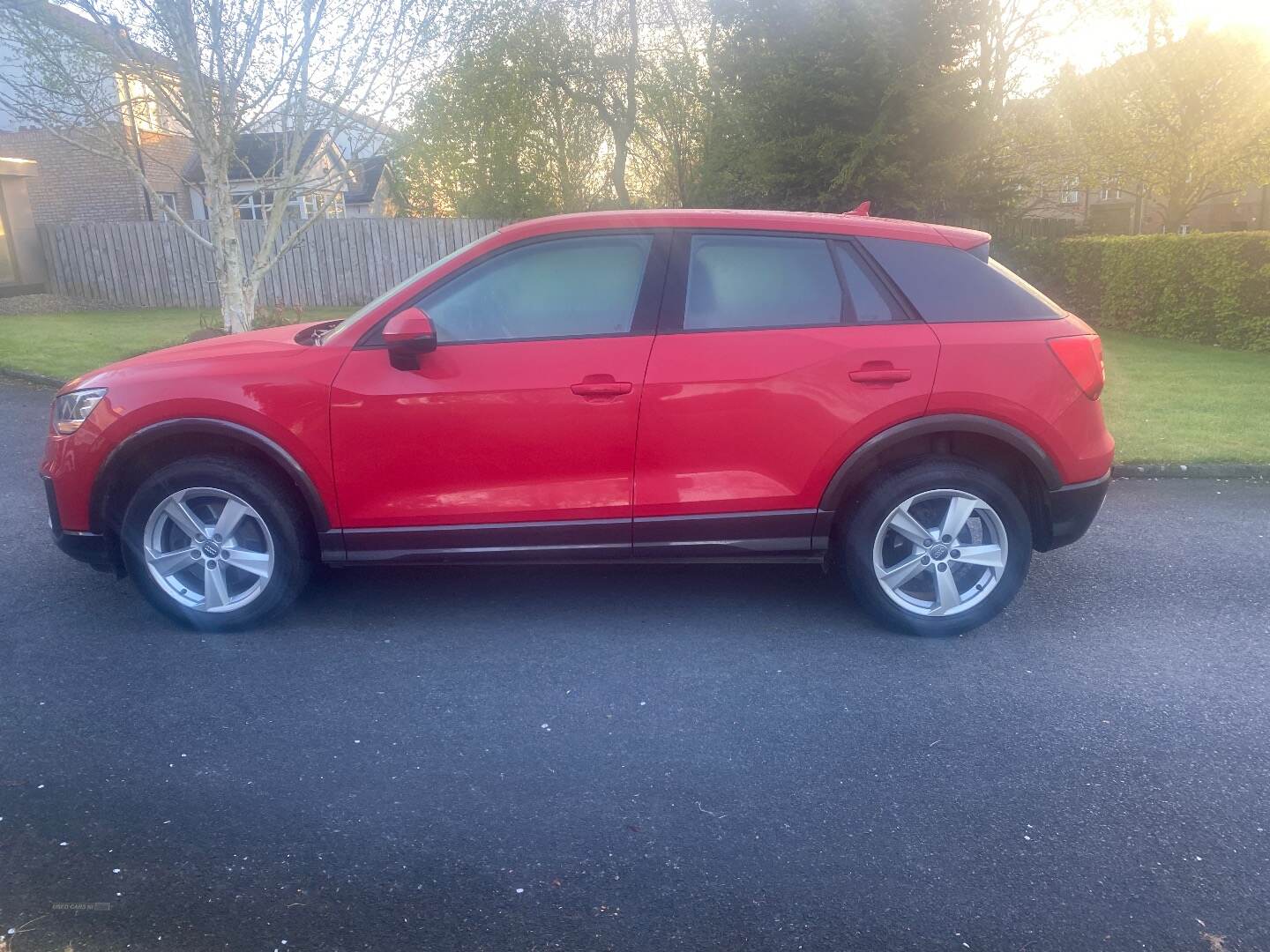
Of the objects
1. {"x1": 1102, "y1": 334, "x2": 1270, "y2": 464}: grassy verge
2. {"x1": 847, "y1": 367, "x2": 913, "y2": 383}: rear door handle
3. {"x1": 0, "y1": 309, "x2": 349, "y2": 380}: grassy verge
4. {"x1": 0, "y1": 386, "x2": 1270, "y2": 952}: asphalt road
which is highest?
{"x1": 847, "y1": 367, "x2": 913, "y2": 383}: rear door handle

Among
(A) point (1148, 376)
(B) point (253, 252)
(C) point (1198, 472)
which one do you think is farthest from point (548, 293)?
(B) point (253, 252)

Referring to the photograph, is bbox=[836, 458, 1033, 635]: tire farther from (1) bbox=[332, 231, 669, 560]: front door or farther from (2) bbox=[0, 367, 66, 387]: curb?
(2) bbox=[0, 367, 66, 387]: curb

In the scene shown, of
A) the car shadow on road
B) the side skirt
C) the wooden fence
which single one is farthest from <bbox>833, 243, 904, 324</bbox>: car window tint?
the wooden fence

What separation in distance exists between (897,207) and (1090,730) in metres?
13.1

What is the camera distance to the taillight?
438cm

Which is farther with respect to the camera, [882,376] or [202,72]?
[202,72]

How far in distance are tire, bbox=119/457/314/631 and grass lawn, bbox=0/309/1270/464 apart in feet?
19.8

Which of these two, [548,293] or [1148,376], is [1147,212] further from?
[548,293]

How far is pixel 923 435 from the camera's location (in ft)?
14.6

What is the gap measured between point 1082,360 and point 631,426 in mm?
2032

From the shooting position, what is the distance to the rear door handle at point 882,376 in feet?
14.1

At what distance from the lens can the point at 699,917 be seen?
2.70m

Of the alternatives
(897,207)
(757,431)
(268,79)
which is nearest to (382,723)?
(757,431)

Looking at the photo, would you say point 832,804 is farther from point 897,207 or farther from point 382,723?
point 897,207
